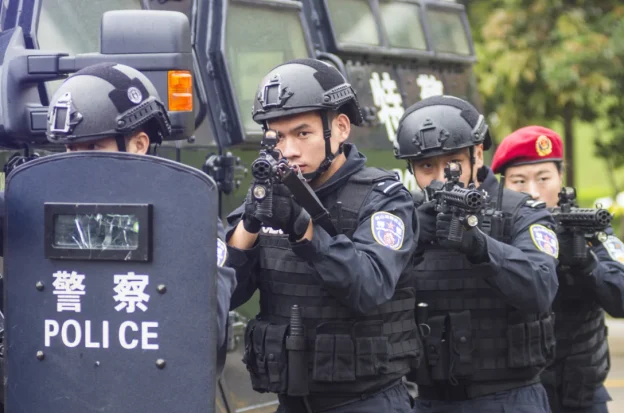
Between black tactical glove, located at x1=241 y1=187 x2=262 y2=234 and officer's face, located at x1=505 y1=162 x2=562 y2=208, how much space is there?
6.37ft

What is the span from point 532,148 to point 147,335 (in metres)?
2.68

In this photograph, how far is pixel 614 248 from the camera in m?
5.51

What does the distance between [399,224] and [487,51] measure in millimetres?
10845

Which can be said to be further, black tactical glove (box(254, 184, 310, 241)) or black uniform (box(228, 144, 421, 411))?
black uniform (box(228, 144, 421, 411))

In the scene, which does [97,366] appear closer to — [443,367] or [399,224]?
[399,224]

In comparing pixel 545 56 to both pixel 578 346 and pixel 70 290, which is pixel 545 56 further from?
pixel 70 290

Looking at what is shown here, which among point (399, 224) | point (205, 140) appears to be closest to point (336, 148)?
point (399, 224)

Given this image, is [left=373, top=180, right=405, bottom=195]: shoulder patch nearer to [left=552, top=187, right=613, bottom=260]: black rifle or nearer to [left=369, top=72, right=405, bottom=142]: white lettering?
[left=552, top=187, right=613, bottom=260]: black rifle

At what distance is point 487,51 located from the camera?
1461 centimetres

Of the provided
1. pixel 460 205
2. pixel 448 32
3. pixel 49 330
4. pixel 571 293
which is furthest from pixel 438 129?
pixel 448 32

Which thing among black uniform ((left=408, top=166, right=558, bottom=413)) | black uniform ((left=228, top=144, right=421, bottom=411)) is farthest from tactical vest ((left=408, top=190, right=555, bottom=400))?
black uniform ((left=228, top=144, right=421, bottom=411))

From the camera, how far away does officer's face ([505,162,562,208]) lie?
220 inches

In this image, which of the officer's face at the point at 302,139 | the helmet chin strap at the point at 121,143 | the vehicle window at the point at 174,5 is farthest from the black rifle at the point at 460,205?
the vehicle window at the point at 174,5

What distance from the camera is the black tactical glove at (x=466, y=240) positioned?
4.34 meters
